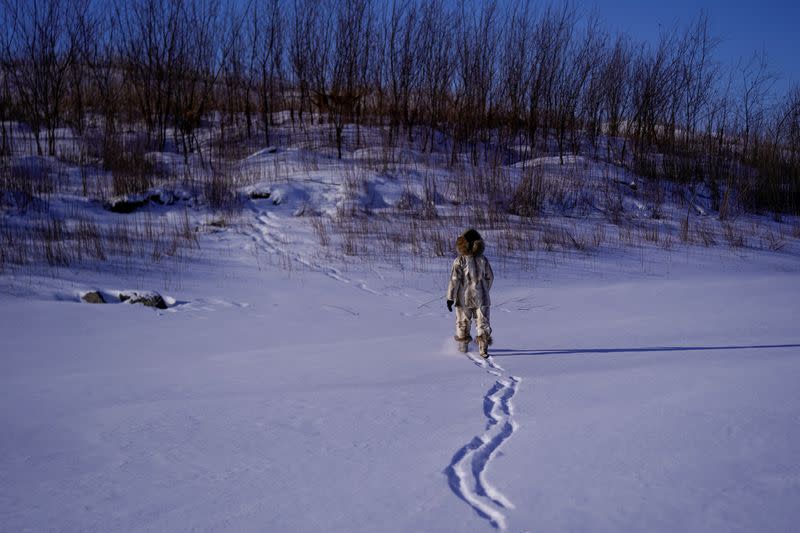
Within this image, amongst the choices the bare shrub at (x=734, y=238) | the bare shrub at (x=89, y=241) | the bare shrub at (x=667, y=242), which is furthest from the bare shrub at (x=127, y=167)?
the bare shrub at (x=734, y=238)

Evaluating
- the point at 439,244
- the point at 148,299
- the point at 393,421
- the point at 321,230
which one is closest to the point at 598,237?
the point at 439,244

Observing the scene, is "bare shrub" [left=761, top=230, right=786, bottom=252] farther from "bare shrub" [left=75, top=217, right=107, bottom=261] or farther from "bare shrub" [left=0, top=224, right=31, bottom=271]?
"bare shrub" [left=0, top=224, right=31, bottom=271]

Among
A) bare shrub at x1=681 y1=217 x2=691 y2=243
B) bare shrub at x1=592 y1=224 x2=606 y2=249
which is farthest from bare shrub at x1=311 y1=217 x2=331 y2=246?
bare shrub at x1=681 y1=217 x2=691 y2=243

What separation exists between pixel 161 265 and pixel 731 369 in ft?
22.9

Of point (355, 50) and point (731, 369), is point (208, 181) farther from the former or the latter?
point (731, 369)

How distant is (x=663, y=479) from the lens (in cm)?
250

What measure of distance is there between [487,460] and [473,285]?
236 cm

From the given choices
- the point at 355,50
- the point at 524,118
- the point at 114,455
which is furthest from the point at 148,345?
the point at 524,118

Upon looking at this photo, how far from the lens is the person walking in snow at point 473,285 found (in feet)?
16.2

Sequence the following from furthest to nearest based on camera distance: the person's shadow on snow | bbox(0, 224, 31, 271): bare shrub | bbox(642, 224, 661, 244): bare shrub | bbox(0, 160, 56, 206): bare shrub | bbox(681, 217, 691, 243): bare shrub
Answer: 1. bbox(0, 160, 56, 206): bare shrub
2. bbox(681, 217, 691, 243): bare shrub
3. bbox(642, 224, 661, 244): bare shrub
4. bbox(0, 224, 31, 271): bare shrub
5. the person's shadow on snow

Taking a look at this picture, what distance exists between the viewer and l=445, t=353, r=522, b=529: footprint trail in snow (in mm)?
2330

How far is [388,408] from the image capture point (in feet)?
11.7

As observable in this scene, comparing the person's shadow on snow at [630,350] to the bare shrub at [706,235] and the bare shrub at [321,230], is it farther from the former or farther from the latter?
the bare shrub at [706,235]

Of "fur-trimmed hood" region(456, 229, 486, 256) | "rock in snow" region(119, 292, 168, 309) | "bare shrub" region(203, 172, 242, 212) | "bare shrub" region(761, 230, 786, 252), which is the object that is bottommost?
"rock in snow" region(119, 292, 168, 309)
